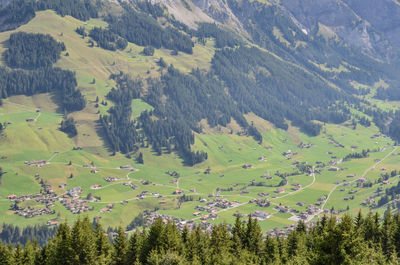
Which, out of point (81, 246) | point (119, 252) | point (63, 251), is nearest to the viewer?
point (63, 251)

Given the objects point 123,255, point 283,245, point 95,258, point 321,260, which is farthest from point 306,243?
point 321,260

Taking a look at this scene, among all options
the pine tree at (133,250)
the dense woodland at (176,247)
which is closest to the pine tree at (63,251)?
the dense woodland at (176,247)

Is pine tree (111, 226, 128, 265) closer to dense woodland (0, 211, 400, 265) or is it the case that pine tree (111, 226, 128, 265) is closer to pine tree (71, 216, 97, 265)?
dense woodland (0, 211, 400, 265)

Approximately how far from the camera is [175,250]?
338 feet

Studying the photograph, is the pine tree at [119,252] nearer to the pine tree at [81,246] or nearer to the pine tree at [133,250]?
the pine tree at [133,250]

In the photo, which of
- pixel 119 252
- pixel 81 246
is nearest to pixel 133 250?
pixel 119 252

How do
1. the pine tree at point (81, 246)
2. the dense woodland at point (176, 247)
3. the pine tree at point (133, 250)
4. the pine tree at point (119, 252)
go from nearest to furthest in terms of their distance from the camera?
the pine tree at point (81, 246)
the dense woodland at point (176, 247)
the pine tree at point (119, 252)
the pine tree at point (133, 250)

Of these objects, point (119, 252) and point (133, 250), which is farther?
point (133, 250)

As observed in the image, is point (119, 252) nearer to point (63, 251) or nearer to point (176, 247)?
point (176, 247)

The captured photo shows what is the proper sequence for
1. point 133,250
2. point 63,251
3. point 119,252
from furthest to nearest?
point 133,250 → point 119,252 → point 63,251

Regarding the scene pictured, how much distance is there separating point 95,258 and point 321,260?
165 feet

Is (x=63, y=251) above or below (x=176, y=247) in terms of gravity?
above

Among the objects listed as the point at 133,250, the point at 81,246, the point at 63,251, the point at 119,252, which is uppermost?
the point at 81,246

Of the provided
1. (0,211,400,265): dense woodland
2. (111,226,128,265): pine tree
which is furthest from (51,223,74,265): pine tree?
(111,226,128,265): pine tree
